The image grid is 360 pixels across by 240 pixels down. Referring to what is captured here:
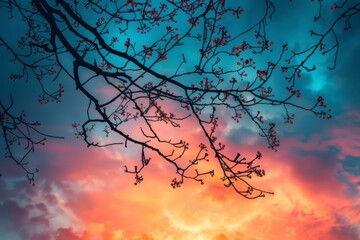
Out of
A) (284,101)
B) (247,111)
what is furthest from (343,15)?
(247,111)

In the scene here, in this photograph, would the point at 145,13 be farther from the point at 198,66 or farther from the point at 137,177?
the point at 137,177

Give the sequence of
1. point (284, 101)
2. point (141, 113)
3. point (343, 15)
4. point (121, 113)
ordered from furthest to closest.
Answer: point (121, 113)
point (141, 113)
point (284, 101)
point (343, 15)

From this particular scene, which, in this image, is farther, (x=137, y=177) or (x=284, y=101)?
(x=137, y=177)

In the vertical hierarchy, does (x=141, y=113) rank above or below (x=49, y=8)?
below

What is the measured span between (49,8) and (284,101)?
3949 millimetres

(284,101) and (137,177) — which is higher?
(284,101)

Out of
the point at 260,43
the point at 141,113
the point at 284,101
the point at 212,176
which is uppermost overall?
the point at 260,43

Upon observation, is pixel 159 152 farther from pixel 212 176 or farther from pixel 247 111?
pixel 247 111

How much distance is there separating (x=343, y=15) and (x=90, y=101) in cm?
369

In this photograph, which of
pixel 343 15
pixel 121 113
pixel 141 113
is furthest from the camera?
pixel 121 113

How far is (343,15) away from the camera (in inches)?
155

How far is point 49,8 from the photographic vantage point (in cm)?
532

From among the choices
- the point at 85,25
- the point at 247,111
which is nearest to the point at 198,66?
the point at 247,111

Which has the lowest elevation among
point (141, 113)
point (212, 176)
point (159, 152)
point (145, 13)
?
point (212, 176)
